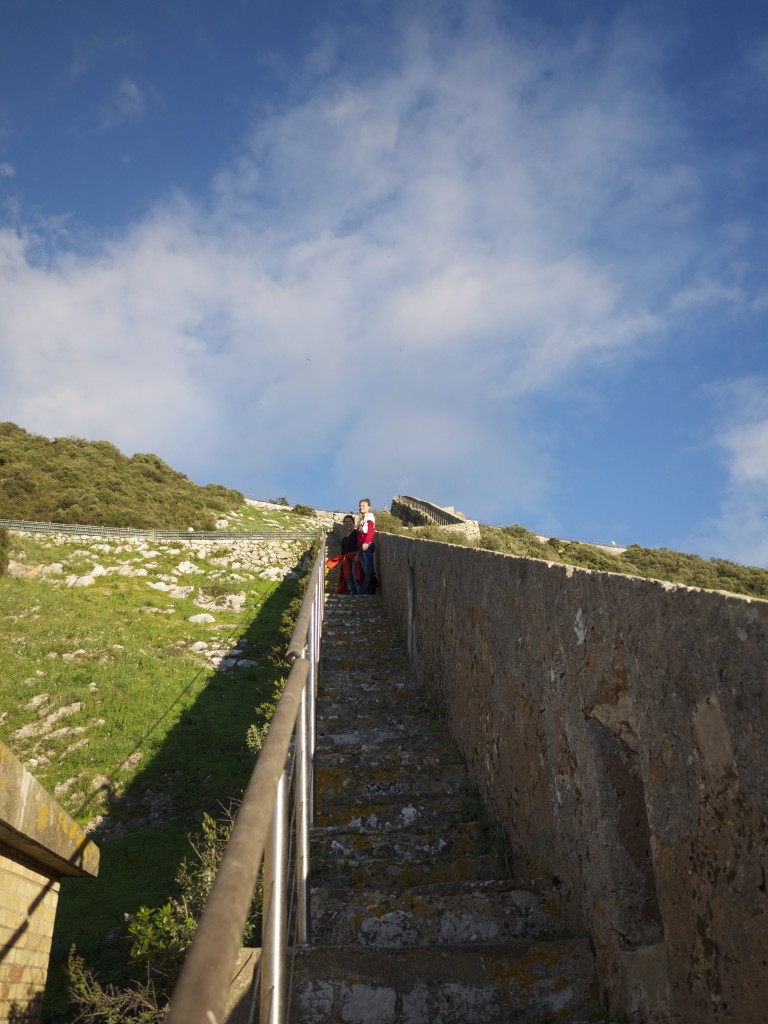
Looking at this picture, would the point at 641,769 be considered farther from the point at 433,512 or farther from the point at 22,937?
the point at 433,512

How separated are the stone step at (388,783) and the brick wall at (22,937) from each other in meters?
2.05

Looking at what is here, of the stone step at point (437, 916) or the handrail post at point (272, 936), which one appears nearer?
the handrail post at point (272, 936)

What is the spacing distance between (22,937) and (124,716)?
18.7 feet

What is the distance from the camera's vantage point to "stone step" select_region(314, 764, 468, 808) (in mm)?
4652

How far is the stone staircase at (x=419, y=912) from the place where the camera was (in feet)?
8.50

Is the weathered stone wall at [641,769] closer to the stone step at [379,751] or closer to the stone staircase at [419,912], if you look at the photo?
the stone staircase at [419,912]

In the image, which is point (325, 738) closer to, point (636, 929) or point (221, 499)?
point (636, 929)

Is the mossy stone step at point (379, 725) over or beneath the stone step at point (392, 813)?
over

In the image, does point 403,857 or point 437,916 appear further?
point 403,857

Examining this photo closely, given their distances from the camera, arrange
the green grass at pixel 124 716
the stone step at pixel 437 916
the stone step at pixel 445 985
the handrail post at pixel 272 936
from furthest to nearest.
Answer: the green grass at pixel 124 716, the stone step at pixel 437 916, the stone step at pixel 445 985, the handrail post at pixel 272 936

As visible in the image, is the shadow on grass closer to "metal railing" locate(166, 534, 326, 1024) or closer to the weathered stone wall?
the weathered stone wall

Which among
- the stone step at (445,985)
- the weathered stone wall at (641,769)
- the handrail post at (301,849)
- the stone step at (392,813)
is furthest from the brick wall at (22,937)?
the weathered stone wall at (641,769)

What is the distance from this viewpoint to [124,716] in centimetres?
974

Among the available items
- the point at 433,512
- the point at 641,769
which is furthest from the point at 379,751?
the point at 433,512
